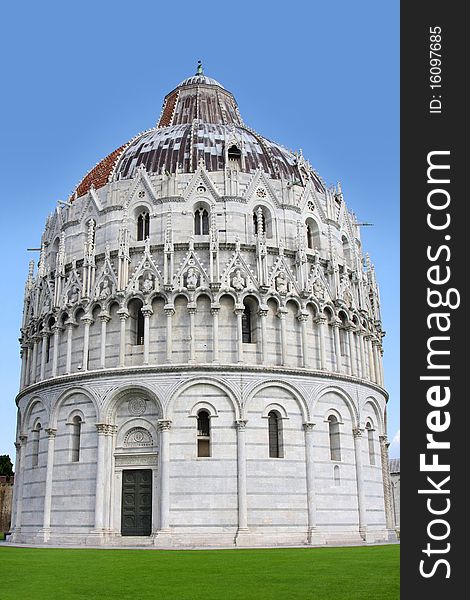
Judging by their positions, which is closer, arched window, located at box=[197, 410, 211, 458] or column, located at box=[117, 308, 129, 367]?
arched window, located at box=[197, 410, 211, 458]

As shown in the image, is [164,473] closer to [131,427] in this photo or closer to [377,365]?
[131,427]

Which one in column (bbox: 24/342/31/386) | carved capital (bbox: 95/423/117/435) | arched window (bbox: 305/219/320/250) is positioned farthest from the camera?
column (bbox: 24/342/31/386)

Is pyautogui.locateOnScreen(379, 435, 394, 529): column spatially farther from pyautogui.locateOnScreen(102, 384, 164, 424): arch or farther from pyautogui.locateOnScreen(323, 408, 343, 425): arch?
pyautogui.locateOnScreen(102, 384, 164, 424): arch

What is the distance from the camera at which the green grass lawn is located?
14.5m

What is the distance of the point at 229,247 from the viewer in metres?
36.9

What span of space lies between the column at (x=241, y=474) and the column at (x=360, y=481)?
23.8ft

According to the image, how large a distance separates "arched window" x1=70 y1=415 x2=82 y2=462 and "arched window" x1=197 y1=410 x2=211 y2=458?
6739 mm

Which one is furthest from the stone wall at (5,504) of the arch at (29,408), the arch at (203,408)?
the arch at (203,408)

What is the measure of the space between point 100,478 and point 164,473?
3.44 meters

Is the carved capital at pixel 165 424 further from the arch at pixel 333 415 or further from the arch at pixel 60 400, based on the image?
the arch at pixel 333 415

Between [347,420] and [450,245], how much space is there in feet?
85.2

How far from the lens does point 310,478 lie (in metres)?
33.9

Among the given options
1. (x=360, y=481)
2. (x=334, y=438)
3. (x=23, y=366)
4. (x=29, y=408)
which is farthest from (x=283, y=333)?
(x=23, y=366)

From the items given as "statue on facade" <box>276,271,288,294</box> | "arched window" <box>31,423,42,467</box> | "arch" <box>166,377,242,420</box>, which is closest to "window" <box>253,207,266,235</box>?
"statue on facade" <box>276,271,288,294</box>
